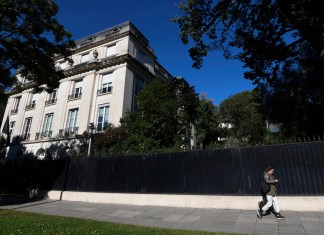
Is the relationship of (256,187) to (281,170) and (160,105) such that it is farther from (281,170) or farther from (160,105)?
(160,105)

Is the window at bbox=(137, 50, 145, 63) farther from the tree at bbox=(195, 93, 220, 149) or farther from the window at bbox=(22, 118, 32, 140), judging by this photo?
the window at bbox=(22, 118, 32, 140)

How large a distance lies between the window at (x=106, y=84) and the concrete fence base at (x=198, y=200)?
14485 mm

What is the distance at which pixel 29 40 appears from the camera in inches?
585

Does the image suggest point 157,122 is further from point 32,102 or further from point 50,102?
point 32,102

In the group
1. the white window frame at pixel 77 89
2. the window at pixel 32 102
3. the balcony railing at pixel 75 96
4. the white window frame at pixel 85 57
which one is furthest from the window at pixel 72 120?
the window at pixel 32 102

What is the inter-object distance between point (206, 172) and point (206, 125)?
14958 millimetres

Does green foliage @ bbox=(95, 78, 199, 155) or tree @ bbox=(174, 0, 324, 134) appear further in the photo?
green foliage @ bbox=(95, 78, 199, 155)

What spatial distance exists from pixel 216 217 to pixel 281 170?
9.92 feet

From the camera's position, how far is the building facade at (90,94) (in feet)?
84.9

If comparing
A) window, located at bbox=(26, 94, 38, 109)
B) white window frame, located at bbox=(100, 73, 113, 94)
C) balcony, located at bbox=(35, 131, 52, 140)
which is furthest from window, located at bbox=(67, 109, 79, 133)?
window, located at bbox=(26, 94, 38, 109)

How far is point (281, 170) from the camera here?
9281 millimetres

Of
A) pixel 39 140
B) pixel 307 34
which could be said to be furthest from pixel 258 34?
pixel 39 140

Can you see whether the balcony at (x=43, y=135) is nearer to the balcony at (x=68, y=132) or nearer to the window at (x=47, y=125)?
the window at (x=47, y=125)

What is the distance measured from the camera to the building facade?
25891mm
